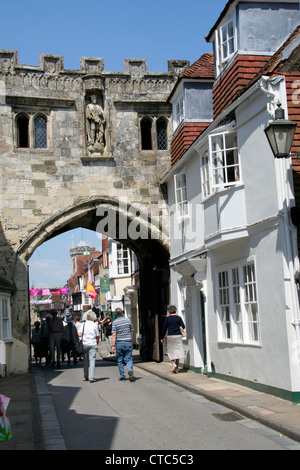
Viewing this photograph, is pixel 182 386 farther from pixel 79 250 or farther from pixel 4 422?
pixel 79 250

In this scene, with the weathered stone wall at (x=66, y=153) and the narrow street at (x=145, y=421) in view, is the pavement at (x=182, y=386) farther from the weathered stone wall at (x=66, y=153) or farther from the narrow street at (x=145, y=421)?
the weathered stone wall at (x=66, y=153)

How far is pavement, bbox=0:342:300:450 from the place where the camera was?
7121 mm

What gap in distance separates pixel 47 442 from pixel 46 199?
37.3 feet

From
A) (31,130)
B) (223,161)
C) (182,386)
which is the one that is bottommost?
(182,386)

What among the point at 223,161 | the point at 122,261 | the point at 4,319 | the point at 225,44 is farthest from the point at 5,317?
the point at 122,261

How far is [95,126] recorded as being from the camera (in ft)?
59.6

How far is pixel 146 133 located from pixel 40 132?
3.35 metres

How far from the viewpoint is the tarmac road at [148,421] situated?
270 inches

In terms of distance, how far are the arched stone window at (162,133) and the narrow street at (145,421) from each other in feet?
27.3

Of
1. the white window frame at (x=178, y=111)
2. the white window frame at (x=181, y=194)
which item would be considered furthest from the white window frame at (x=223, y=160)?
the white window frame at (x=178, y=111)

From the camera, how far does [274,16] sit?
12.9 m

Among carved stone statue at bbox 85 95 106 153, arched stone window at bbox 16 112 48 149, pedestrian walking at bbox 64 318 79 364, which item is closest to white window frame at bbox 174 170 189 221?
carved stone statue at bbox 85 95 106 153

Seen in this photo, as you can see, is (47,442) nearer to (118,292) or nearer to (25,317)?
(25,317)

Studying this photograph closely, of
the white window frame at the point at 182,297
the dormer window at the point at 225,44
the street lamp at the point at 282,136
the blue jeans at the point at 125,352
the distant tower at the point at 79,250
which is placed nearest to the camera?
the street lamp at the point at 282,136
